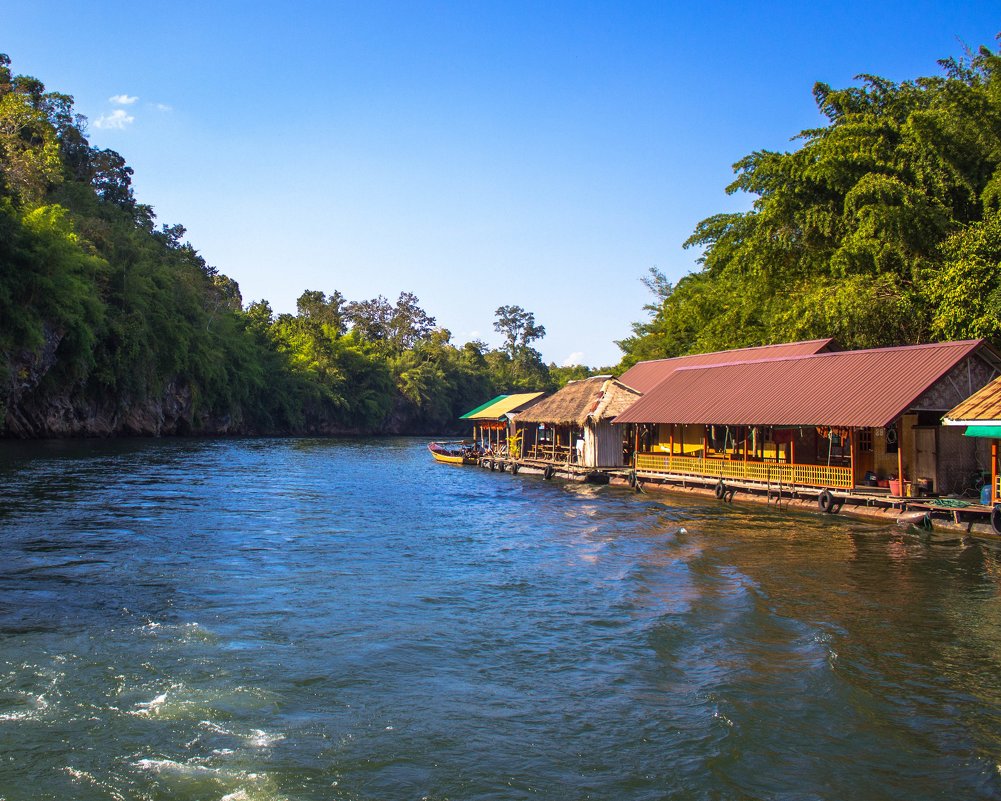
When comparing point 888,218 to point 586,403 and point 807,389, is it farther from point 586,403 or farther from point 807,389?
point 586,403

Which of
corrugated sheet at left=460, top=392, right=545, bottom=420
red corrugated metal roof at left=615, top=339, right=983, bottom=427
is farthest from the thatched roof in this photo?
corrugated sheet at left=460, top=392, right=545, bottom=420

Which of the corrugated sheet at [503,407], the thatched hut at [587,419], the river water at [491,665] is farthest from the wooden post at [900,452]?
the corrugated sheet at [503,407]

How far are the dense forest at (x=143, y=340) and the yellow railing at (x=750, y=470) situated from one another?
1242 inches

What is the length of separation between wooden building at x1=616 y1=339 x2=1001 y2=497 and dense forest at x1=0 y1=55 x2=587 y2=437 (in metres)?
32.1

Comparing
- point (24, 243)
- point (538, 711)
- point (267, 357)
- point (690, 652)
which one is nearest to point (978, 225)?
point (690, 652)

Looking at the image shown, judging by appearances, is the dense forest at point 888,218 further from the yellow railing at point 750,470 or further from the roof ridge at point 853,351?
the yellow railing at point 750,470

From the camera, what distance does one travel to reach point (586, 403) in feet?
124

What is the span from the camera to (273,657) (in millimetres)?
10148

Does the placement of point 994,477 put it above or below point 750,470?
above

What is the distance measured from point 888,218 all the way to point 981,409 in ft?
45.3

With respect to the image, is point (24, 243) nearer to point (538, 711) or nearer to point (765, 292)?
point (765, 292)

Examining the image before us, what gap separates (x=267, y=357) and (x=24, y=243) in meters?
44.3

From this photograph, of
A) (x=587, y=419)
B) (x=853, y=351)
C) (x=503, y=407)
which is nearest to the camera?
(x=853, y=351)

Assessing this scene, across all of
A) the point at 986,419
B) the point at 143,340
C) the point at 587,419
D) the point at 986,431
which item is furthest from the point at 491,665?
the point at 143,340
